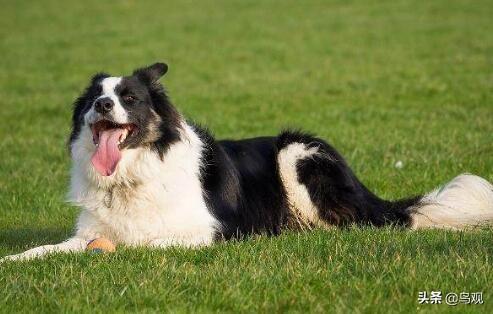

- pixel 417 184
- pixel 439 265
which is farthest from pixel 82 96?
pixel 417 184

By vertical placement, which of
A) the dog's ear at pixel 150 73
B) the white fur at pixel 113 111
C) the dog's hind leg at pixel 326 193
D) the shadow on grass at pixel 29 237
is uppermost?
the dog's ear at pixel 150 73

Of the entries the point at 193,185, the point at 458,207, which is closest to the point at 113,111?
the point at 193,185

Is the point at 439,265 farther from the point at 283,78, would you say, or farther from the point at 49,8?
the point at 49,8

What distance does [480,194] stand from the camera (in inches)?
323

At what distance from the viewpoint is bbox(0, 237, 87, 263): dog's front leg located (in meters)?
6.82

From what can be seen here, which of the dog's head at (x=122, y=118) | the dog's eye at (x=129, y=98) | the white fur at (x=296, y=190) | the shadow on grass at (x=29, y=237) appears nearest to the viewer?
the dog's head at (x=122, y=118)

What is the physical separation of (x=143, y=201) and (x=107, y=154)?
0.56 metres

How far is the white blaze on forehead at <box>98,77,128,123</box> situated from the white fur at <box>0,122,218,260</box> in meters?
0.37

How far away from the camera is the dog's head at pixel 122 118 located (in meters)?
7.06

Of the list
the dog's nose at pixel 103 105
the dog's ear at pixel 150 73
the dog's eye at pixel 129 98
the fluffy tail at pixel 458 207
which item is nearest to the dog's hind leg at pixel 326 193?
the fluffy tail at pixel 458 207

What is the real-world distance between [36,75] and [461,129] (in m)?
14.1

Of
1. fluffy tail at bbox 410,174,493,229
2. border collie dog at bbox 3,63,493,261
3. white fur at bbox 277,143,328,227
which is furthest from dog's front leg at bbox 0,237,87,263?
fluffy tail at bbox 410,174,493,229

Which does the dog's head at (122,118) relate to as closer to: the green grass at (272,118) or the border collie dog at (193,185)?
the border collie dog at (193,185)

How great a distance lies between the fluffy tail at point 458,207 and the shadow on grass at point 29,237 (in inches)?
143
